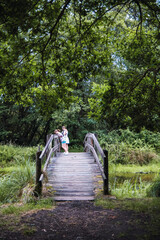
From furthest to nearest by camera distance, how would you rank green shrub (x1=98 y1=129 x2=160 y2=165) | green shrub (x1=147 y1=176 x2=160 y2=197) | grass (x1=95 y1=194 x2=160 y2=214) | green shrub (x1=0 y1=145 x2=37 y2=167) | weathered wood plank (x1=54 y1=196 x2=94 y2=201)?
green shrub (x1=98 y1=129 x2=160 y2=165)
green shrub (x1=0 y1=145 x2=37 y2=167)
green shrub (x1=147 y1=176 x2=160 y2=197)
weathered wood plank (x1=54 y1=196 x2=94 y2=201)
grass (x1=95 y1=194 x2=160 y2=214)

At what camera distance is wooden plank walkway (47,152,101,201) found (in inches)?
272

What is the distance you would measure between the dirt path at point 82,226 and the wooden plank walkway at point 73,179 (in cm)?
131

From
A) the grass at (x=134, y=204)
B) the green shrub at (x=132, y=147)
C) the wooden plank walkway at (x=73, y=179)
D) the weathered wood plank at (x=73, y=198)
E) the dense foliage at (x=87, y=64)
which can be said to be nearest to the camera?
the grass at (x=134, y=204)

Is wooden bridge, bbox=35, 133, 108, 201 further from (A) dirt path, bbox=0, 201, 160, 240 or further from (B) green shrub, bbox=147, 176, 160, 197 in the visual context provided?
(B) green shrub, bbox=147, 176, 160, 197

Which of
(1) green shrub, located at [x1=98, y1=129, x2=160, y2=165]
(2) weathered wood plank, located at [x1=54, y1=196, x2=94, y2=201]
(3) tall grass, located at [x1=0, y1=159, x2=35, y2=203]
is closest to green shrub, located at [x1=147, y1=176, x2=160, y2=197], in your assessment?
(2) weathered wood plank, located at [x1=54, y1=196, x2=94, y2=201]

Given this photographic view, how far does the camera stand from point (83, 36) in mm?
5977

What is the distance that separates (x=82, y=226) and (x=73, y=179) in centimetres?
371

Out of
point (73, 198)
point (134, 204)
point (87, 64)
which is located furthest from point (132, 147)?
point (87, 64)

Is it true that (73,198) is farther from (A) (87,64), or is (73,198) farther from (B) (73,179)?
(A) (87,64)

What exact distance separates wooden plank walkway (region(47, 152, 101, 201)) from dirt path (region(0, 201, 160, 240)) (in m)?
1.31

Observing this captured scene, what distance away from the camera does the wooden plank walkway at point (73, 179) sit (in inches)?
272

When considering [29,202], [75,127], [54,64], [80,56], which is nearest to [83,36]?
[80,56]

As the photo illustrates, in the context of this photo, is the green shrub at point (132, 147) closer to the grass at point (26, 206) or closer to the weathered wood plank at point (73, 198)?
the weathered wood plank at point (73, 198)

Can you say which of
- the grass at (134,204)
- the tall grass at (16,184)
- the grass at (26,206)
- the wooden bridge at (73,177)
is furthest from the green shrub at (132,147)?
the grass at (26,206)
